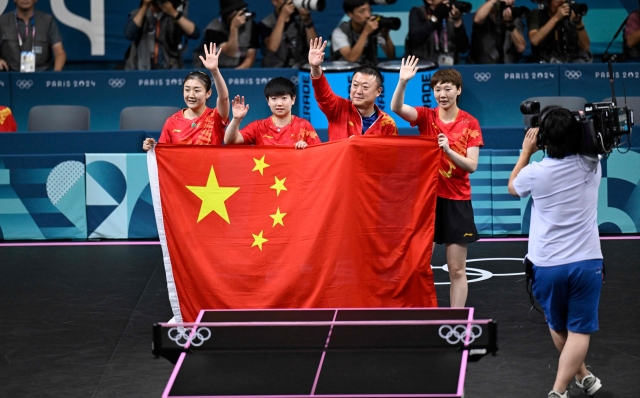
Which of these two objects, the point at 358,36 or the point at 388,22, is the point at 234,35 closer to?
the point at 358,36

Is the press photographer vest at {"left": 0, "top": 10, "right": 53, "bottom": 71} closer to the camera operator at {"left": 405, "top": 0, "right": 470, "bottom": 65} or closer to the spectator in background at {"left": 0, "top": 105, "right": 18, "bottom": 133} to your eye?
the spectator in background at {"left": 0, "top": 105, "right": 18, "bottom": 133}

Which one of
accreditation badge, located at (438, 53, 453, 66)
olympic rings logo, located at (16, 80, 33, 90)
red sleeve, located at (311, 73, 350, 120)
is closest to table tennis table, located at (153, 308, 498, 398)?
red sleeve, located at (311, 73, 350, 120)

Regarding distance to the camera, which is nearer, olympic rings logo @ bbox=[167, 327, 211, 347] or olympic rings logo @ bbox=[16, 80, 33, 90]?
olympic rings logo @ bbox=[167, 327, 211, 347]

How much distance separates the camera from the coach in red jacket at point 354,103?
6.38 m

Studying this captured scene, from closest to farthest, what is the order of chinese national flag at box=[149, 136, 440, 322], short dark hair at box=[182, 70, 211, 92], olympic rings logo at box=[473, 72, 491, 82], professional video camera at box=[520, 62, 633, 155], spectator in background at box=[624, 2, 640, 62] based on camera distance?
professional video camera at box=[520, 62, 633, 155] → chinese national flag at box=[149, 136, 440, 322] → short dark hair at box=[182, 70, 211, 92] → olympic rings logo at box=[473, 72, 491, 82] → spectator in background at box=[624, 2, 640, 62]

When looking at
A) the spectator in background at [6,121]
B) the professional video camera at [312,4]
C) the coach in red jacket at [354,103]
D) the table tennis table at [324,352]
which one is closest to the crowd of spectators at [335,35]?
the professional video camera at [312,4]

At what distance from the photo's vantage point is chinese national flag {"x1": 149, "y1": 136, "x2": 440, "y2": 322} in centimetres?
646

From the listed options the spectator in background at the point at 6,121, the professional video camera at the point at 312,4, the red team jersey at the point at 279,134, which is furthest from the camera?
the professional video camera at the point at 312,4

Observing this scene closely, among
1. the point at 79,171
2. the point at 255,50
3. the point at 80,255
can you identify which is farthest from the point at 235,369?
the point at 255,50

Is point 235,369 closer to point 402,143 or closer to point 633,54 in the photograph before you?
point 402,143

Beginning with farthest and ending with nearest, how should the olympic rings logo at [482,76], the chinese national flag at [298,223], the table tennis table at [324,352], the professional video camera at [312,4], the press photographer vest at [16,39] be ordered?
the press photographer vest at [16,39]
the olympic rings logo at [482,76]
the professional video camera at [312,4]
the chinese national flag at [298,223]
the table tennis table at [324,352]

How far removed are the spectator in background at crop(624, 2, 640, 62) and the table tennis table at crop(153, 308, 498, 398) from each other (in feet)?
28.7

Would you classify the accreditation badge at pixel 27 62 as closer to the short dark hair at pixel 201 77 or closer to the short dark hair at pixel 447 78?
the short dark hair at pixel 201 77

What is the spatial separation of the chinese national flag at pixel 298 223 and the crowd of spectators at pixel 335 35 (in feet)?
17.5
